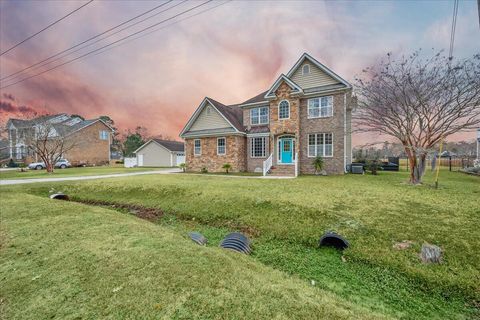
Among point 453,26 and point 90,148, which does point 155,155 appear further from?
point 453,26

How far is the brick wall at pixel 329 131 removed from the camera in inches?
610

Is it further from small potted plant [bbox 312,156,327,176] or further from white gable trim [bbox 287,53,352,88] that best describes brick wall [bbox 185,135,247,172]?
white gable trim [bbox 287,53,352,88]

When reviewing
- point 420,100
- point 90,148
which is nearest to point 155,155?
point 90,148

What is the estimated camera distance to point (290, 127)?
16578 millimetres

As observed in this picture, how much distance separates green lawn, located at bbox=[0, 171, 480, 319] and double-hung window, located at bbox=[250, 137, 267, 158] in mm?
8467

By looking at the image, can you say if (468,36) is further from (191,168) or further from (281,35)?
(191,168)

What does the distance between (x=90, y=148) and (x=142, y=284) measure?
42.9m

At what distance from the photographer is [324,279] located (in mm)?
3895

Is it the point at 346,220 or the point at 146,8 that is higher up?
the point at 146,8

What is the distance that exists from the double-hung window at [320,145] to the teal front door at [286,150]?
4.71 feet

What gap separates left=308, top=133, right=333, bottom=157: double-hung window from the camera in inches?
629

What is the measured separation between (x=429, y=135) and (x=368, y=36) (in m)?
7.37

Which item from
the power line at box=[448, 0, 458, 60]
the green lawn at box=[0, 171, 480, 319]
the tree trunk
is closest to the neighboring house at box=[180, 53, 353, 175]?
the tree trunk

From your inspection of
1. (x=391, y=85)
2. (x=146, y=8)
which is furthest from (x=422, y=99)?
(x=146, y=8)
